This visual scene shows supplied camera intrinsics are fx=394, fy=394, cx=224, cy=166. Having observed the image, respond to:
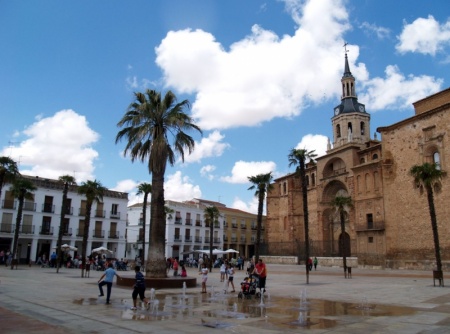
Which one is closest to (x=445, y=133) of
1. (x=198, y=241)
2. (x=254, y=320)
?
(x=254, y=320)

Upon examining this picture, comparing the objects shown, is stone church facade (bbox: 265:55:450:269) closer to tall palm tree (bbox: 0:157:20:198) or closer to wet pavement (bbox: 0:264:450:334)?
wet pavement (bbox: 0:264:450:334)

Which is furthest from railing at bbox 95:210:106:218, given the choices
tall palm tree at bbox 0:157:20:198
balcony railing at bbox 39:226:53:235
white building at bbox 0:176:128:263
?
tall palm tree at bbox 0:157:20:198

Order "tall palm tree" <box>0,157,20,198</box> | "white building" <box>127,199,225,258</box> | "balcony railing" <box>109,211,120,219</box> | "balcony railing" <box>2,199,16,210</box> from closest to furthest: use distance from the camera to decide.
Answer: "tall palm tree" <box>0,157,20,198</box> → "balcony railing" <box>2,199,16,210</box> → "balcony railing" <box>109,211,120,219</box> → "white building" <box>127,199,225,258</box>

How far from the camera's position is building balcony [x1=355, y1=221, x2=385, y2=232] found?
42.7 m

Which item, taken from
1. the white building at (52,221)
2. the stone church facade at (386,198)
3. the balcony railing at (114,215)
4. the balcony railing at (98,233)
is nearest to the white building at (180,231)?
the balcony railing at (114,215)

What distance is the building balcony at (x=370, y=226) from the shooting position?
4266 centimetres

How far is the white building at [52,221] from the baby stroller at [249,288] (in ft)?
100

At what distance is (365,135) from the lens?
64438 millimetres

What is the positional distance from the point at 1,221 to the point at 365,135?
53124mm

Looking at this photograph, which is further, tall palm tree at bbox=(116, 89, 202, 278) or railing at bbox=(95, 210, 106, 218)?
railing at bbox=(95, 210, 106, 218)

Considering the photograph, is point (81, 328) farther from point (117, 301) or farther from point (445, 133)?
point (445, 133)

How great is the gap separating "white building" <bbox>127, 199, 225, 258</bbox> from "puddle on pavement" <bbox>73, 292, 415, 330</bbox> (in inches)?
1890

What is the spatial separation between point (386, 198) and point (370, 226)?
3783 mm

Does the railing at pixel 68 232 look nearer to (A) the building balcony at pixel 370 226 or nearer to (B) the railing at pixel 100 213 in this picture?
(B) the railing at pixel 100 213
